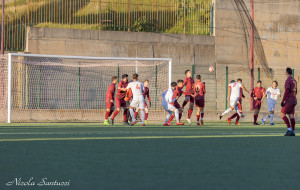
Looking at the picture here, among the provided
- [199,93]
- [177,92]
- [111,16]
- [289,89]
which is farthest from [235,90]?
[111,16]

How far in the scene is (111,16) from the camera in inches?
952

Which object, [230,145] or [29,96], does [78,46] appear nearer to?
[29,96]

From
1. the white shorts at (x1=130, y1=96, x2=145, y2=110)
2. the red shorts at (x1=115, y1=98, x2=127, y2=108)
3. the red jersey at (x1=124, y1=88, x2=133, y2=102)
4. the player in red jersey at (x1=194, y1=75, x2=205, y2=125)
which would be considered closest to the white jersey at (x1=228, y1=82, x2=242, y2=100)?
the player in red jersey at (x1=194, y1=75, x2=205, y2=125)

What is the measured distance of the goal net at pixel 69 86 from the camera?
20.5 metres

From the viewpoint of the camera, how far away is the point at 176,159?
21.0 feet

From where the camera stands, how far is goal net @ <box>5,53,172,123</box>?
20531mm

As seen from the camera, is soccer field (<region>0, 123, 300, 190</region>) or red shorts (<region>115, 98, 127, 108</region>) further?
red shorts (<region>115, 98, 127, 108</region>)

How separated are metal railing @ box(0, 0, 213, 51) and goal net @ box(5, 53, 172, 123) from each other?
2.10m

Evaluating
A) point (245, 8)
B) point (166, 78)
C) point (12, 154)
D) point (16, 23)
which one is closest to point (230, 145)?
point (12, 154)

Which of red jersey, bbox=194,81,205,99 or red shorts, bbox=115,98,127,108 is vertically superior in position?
red jersey, bbox=194,81,205,99

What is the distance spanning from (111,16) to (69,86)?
444 centimetres

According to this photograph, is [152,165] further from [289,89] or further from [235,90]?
[235,90]

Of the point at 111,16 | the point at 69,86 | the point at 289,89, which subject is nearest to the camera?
the point at 289,89

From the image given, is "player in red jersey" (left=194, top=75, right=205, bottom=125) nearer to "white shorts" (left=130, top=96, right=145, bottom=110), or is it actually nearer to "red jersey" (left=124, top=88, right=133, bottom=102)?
"red jersey" (left=124, top=88, right=133, bottom=102)
